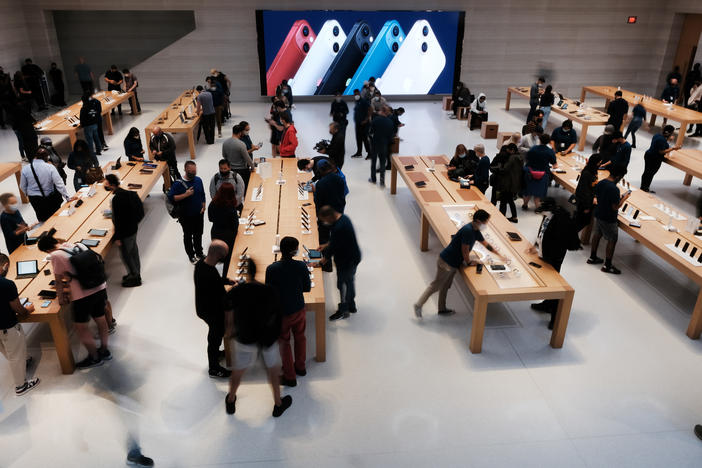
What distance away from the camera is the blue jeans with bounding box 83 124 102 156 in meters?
11.7

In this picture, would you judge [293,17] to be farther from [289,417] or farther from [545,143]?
[289,417]

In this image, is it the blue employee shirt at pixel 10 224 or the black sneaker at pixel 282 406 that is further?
the blue employee shirt at pixel 10 224

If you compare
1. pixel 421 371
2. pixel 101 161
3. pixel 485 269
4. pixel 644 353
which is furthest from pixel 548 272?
pixel 101 161

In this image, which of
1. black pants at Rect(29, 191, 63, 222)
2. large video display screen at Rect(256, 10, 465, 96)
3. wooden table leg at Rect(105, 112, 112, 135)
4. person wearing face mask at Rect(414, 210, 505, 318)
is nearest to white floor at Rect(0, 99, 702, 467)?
person wearing face mask at Rect(414, 210, 505, 318)

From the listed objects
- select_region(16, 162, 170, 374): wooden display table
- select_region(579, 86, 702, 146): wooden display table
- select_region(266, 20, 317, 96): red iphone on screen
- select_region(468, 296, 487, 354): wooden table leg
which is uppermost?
select_region(266, 20, 317, 96): red iphone on screen

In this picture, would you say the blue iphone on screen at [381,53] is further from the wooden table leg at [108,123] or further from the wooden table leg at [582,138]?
the wooden table leg at [108,123]

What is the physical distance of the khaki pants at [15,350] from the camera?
498 cm

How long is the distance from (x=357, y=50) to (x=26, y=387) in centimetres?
1462

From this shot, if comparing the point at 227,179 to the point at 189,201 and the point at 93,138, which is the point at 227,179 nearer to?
the point at 189,201

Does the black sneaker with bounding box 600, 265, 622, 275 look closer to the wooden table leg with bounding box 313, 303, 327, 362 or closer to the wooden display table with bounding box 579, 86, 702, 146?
the wooden table leg with bounding box 313, 303, 327, 362

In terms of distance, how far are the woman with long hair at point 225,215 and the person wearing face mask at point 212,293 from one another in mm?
1291

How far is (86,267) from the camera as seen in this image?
16.8ft

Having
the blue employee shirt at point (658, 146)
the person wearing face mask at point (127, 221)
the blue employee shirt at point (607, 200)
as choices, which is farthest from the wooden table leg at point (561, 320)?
the blue employee shirt at point (658, 146)

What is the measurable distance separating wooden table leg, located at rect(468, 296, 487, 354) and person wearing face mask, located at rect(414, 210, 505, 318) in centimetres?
50
